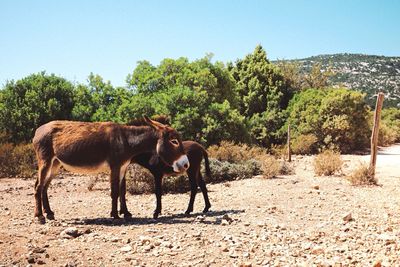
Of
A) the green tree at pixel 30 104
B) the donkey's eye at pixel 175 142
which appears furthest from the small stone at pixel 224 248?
the green tree at pixel 30 104

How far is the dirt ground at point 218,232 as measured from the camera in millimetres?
5855

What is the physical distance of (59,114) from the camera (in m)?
20.5

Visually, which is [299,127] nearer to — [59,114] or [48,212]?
[59,114]

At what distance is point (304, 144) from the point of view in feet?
83.6

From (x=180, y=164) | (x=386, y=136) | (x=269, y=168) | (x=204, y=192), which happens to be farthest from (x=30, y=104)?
(x=386, y=136)

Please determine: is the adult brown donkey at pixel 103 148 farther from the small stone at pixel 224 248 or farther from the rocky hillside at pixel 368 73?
the rocky hillside at pixel 368 73

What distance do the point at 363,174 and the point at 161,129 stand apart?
8.47 metres

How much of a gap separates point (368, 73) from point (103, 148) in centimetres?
8297

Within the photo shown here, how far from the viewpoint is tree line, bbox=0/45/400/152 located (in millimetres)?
18672

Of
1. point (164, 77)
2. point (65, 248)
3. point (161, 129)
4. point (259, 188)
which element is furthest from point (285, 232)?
point (164, 77)

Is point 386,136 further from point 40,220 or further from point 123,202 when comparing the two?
point 40,220

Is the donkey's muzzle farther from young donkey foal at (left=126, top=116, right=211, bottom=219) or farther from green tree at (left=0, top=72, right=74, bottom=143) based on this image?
green tree at (left=0, top=72, right=74, bottom=143)

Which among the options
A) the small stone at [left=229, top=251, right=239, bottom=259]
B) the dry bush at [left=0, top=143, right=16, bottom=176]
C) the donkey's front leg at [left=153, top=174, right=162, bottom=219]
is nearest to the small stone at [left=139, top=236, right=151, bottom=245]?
the small stone at [left=229, top=251, right=239, bottom=259]

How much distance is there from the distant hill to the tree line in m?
37.5
